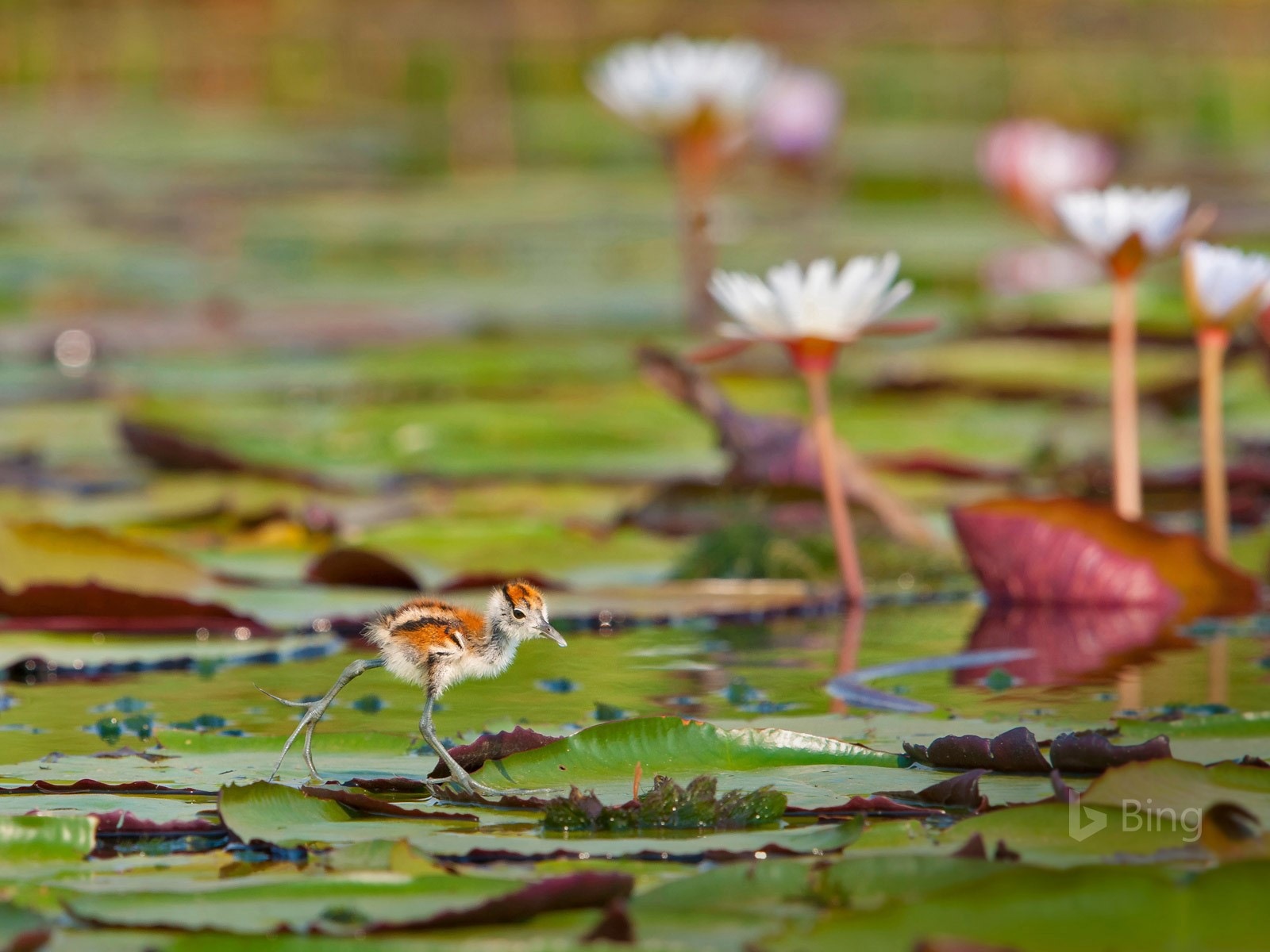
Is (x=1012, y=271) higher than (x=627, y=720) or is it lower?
higher

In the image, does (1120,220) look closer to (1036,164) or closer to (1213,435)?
(1213,435)

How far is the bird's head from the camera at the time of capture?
2584mm

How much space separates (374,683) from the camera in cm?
339

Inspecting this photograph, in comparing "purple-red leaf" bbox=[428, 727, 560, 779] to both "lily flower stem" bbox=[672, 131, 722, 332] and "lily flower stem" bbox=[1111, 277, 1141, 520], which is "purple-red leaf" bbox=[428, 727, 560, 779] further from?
"lily flower stem" bbox=[672, 131, 722, 332]

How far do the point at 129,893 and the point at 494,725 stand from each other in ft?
3.30

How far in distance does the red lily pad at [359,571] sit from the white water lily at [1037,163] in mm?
4446

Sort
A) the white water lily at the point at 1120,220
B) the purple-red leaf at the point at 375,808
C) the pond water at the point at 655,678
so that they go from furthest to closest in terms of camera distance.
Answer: the white water lily at the point at 1120,220
the pond water at the point at 655,678
the purple-red leaf at the point at 375,808

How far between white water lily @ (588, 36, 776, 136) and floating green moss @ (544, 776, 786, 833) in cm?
517

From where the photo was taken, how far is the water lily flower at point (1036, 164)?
26.0ft

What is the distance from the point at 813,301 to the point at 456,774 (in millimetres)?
1516

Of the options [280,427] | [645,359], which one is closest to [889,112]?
[280,427]

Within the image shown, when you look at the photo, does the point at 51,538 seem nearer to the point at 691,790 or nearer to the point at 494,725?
the point at 494,725

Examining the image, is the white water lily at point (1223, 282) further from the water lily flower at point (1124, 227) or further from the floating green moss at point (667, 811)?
the floating green moss at point (667, 811)

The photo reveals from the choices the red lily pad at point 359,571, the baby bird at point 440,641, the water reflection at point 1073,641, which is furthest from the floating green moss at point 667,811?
the red lily pad at point 359,571
